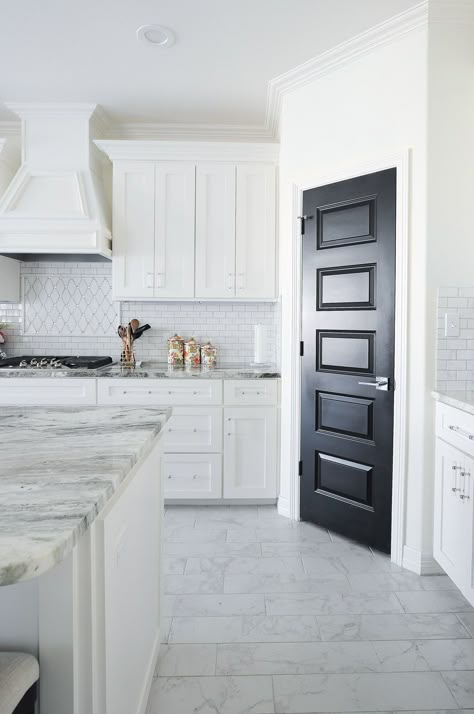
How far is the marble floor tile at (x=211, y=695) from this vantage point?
63.9 inches

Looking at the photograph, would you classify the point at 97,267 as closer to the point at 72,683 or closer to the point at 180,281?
the point at 180,281

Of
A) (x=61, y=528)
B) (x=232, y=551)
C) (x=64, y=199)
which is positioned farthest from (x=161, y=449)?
(x=64, y=199)

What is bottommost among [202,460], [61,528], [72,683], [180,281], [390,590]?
[390,590]

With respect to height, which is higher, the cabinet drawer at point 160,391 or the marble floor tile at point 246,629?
the cabinet drawer at point 160,391

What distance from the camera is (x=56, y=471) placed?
3.53 feet

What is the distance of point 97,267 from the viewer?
4.02m

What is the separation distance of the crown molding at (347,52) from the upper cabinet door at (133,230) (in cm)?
103

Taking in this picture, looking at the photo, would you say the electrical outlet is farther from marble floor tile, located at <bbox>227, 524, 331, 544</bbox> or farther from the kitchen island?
the kitchen island

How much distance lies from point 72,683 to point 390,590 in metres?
1.89

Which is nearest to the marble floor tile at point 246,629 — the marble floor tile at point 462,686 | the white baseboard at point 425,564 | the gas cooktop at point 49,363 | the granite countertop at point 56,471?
the marble floor tile at point 462,686

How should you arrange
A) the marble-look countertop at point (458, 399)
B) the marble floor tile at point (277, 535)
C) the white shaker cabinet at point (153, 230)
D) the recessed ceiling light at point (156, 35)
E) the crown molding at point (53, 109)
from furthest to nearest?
the white shaker cabinet at point (153, 230) < the crown molding at point (53, 109) < the marble floor tile at point (277, 535) < the recessed ceiling light at point (156, 35) < the marble-look countertop at point (458, 399)

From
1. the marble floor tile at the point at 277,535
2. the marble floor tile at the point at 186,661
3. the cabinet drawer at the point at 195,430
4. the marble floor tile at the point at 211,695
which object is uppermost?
the cabinet drawer at the point at 195,430

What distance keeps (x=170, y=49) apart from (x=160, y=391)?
213 centimetres

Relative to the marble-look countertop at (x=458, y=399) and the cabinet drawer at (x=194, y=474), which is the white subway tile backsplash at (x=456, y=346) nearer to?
the marble-look countertop at (x=458, y=399)
